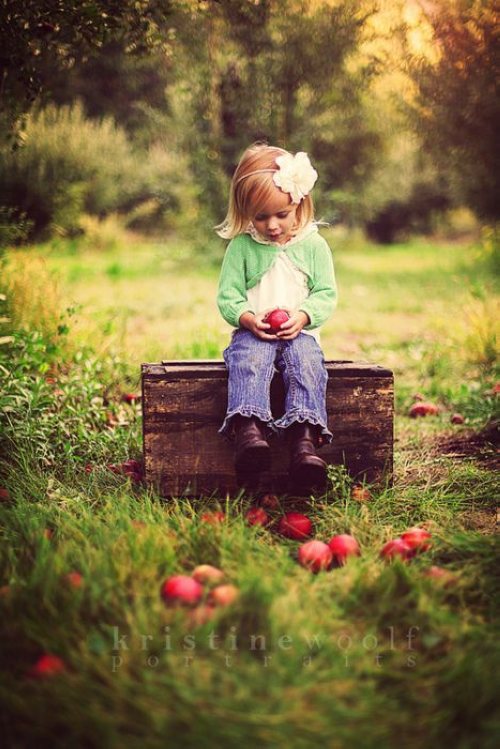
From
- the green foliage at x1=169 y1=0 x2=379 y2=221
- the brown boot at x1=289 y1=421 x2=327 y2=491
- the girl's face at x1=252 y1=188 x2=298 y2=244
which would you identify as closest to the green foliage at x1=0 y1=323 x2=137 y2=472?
the brown boot at x1=289 y1=421 x2=327 y2=491

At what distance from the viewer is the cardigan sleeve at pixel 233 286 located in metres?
2.93

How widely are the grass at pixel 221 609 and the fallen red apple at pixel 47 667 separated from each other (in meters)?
0.02

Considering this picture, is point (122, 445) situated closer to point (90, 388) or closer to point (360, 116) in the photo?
point (90, 388)

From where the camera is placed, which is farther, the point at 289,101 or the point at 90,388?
the point at 289,101

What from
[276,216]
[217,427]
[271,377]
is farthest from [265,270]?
[217,427]

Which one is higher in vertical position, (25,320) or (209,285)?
(209,285)

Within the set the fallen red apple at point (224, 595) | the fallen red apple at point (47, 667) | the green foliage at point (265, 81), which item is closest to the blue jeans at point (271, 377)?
the fallen red apple at point (224, 595)

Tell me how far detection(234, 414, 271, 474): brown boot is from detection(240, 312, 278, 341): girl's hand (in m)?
0.34

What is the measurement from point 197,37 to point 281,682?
6202 mm

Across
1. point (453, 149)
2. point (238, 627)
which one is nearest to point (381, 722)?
point (238, 627)

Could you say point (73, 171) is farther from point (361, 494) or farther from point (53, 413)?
point (361, 494)

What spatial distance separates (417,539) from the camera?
7.68 ft

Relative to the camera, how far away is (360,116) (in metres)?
12.4

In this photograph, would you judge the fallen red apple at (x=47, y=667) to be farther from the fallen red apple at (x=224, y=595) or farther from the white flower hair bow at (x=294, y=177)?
the white flower hair bow at (x=294, y=177)
